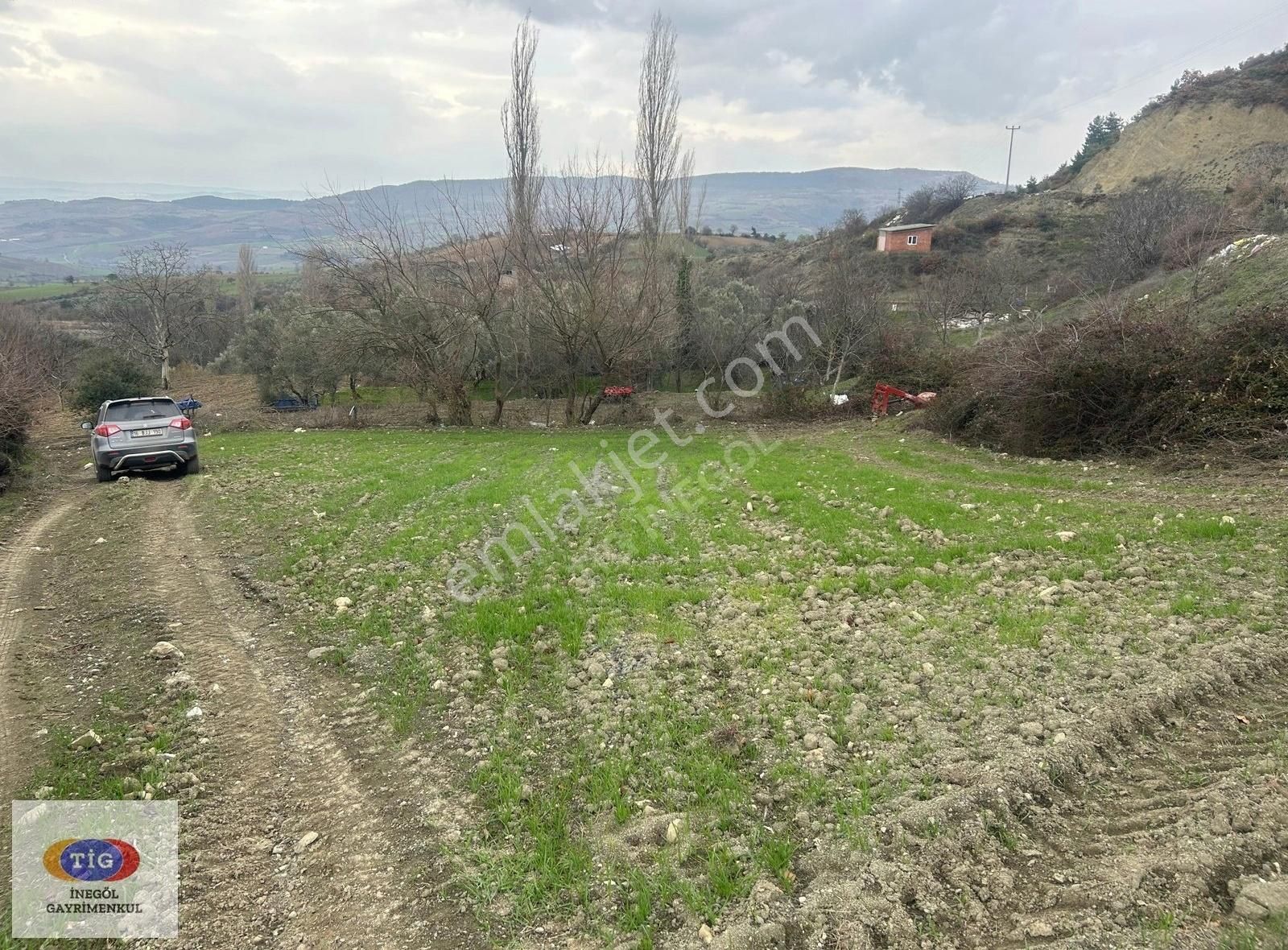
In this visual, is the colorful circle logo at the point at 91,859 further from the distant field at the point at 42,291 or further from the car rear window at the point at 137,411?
the distant field at the point at 42,291

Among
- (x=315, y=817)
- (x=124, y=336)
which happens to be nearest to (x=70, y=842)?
(x=315, y=817)

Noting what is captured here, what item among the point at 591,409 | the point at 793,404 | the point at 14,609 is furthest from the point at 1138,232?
the point at 14,609

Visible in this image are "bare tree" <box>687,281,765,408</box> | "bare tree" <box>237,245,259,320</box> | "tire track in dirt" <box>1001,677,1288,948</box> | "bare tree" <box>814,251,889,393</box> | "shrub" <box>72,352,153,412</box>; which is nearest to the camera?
"tire track in dirt" <box>1001,677,1288,948</box>

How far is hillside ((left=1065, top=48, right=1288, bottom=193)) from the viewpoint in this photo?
2216 inches

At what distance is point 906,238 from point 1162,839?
237 ft

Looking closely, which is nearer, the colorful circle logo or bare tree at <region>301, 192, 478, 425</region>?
the colorful circle logo

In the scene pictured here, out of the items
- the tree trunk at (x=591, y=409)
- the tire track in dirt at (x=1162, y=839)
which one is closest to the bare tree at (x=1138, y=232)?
the tree trunk at (x=591, y=409)

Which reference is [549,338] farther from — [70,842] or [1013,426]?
[70,842]

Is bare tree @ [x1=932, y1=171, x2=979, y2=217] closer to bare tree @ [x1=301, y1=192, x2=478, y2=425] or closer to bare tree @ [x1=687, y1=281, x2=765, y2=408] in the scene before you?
bare tree @ [x1=687, y1=281, x2=765, y2=408]

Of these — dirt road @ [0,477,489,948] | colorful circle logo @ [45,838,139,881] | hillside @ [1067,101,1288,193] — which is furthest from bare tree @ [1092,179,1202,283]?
colorful circle logo @ [45,838,139,881]

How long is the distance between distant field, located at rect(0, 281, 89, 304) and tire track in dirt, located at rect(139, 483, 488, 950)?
316 ft

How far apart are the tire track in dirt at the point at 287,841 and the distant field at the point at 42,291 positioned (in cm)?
9642

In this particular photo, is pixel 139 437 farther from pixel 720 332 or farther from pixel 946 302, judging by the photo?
pixel 946 302

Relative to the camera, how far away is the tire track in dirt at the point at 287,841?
341 centimetres
